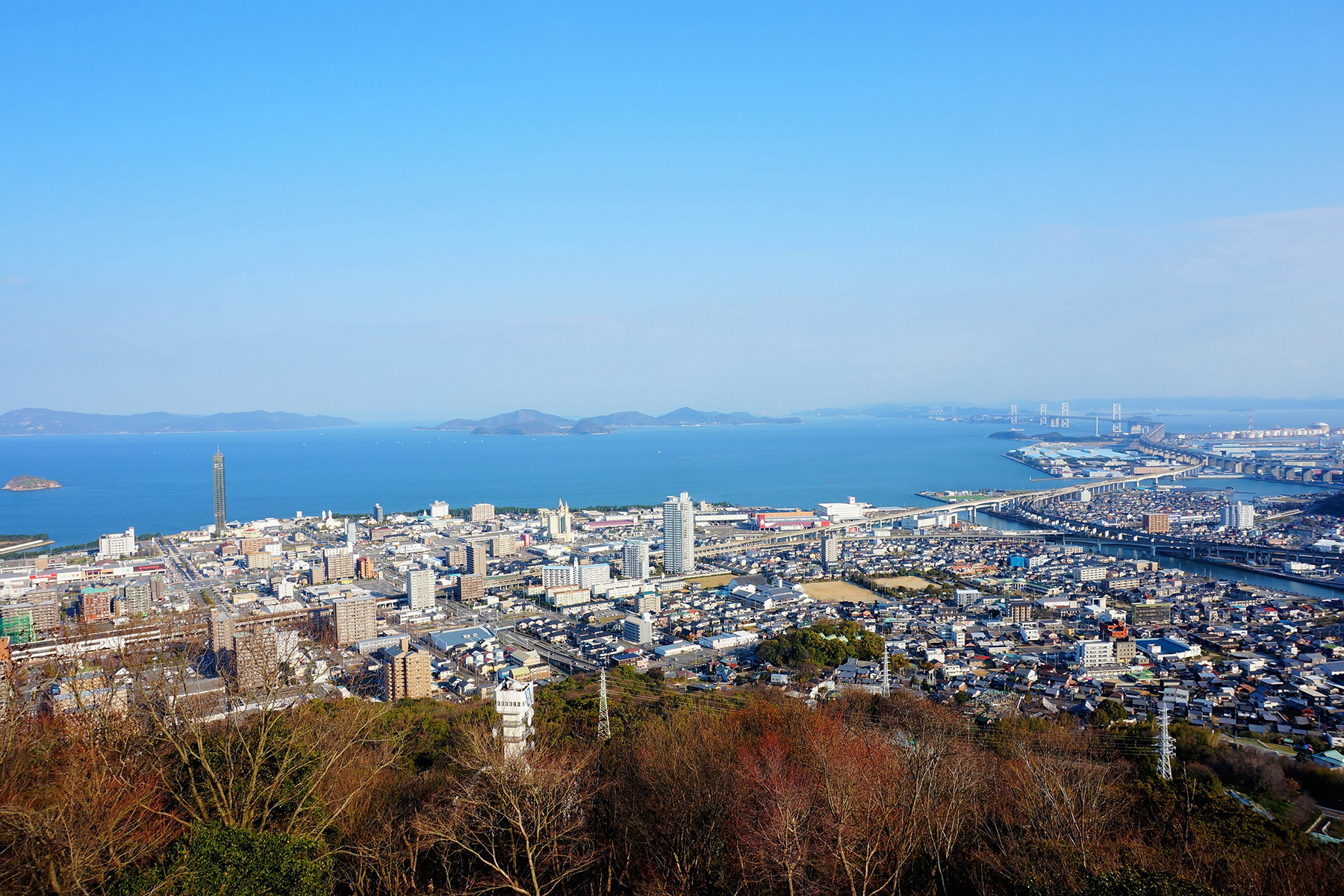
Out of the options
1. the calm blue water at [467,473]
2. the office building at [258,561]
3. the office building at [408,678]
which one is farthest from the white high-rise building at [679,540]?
the calm blue water at [467,473]

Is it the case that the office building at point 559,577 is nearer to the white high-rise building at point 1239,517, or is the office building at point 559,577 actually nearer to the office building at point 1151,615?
the office building at point 1151,615

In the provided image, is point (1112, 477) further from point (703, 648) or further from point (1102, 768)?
point (1102, 768)

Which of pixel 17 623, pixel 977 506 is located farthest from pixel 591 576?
pixel 977 506

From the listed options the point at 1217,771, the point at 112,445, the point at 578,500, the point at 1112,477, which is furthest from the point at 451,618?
the point at 112,445

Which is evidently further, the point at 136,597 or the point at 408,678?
the point at 136,597

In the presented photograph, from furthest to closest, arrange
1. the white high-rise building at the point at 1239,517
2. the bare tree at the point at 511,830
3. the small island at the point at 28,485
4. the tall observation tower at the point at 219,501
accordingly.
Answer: the small island at the point at 28,485
the tall observation tower at the point at 219,501
the white high-rise building at the point at 1239,517
the bare tree at the point at 511,830

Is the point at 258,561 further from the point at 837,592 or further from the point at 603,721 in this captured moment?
the point at 603,721

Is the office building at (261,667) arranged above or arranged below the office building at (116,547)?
above
